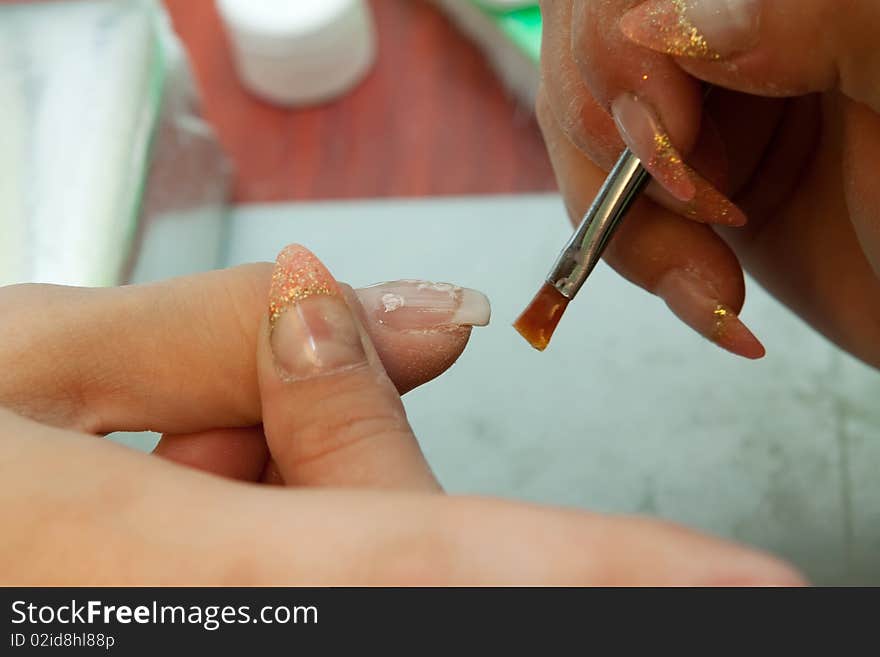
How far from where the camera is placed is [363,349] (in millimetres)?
342

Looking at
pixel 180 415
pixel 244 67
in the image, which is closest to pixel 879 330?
pixel 180 415

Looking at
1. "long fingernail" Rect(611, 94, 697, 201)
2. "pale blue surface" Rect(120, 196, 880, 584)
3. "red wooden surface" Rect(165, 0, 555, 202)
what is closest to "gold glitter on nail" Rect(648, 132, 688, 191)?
"long fingernail" Rect(611, 94, 697, 201)

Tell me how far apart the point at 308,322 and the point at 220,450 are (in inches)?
3.2

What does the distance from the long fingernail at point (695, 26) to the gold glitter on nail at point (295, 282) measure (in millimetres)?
147

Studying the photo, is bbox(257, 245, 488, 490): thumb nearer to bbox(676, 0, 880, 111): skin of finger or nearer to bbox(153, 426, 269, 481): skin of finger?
bbox(153, 426, 269, 481): skin of finger

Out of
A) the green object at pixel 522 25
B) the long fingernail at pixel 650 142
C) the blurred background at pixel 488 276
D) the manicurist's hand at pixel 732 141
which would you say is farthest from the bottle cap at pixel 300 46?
the long fingernail at pixel 650 142

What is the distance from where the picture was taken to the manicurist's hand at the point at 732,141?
33cm

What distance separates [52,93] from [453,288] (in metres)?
0.37

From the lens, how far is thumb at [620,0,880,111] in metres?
0.31

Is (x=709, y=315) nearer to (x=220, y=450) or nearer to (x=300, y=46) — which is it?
(x=220, y=450)

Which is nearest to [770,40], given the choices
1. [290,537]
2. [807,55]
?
[807,55]

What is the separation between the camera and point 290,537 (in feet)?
0.85

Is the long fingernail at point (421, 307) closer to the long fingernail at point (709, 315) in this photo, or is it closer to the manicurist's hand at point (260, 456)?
the manicurist's hand at point (260, 456)

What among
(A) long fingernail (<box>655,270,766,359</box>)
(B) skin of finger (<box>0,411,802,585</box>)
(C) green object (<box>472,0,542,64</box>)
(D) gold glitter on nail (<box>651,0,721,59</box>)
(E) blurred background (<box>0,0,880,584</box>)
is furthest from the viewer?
(C) green object (<box>472,0,542,64</box>)
